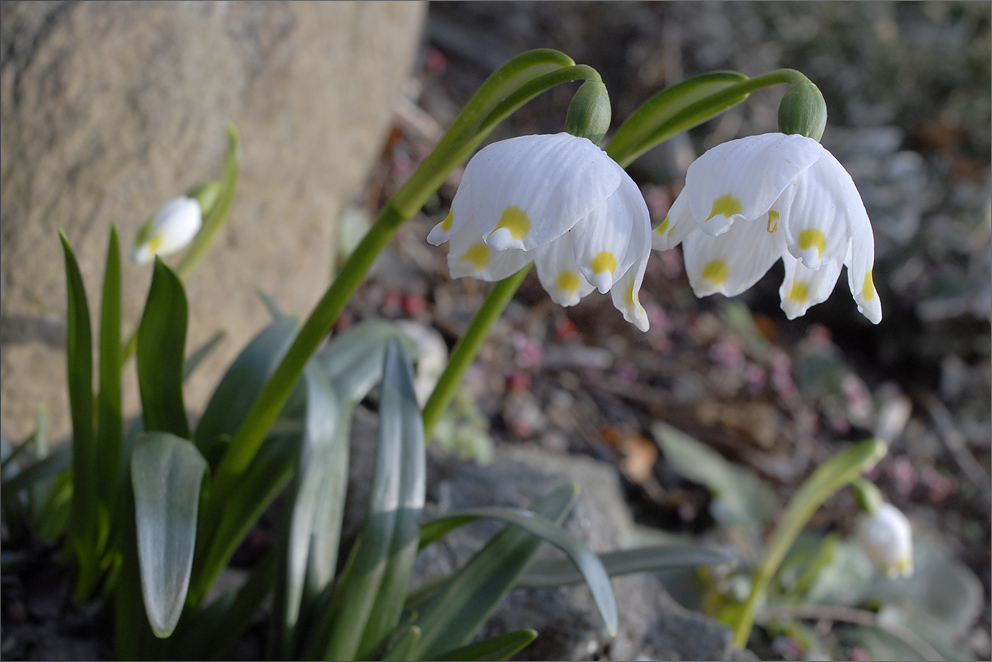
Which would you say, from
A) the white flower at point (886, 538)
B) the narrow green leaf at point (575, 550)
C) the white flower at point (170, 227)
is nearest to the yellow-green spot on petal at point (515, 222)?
the narrow green leaf at point (575, 550)

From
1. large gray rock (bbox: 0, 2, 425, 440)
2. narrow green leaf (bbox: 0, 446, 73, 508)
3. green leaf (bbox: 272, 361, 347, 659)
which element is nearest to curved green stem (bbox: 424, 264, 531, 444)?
green leaf (bbox: 272, 361, 347, 659)

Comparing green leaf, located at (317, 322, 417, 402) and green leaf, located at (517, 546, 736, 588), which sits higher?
green leaf, located at (317, 322, 417, 402)

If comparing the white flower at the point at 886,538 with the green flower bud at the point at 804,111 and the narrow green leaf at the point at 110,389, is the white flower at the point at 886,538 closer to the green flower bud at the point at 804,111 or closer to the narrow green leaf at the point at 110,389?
the green flower bud at the point at 804,111

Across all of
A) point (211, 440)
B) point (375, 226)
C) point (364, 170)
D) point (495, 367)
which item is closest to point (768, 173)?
point (375, 226)

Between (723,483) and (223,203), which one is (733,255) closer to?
(223,203)

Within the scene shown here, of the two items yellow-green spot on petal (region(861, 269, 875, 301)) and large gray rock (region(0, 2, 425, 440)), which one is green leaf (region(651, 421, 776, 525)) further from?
yellow-green spot on petal (region(861, 269, 875, 301))

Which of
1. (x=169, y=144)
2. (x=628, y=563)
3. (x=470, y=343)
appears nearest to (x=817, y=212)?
(x=470, y=343)
